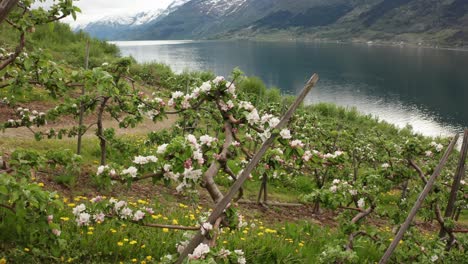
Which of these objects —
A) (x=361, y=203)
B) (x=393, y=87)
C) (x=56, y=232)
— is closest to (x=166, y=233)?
(x=56, y=232)

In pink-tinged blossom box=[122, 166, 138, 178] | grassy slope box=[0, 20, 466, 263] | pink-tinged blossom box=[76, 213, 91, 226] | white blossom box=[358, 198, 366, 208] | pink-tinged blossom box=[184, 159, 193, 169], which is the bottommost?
grassy slope box=[0, 20, 466, 263]

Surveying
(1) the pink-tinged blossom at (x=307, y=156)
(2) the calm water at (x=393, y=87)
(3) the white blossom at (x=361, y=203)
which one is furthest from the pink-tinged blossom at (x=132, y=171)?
(2) the calm water at (x=393, y=87)

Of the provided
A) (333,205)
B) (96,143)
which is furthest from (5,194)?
(96,143)

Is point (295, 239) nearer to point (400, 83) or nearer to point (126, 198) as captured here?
point (126, 198)

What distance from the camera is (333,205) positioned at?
5.79 metres

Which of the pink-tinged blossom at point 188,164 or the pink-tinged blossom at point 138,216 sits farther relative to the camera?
the pink-tinged blossom at point 138,216

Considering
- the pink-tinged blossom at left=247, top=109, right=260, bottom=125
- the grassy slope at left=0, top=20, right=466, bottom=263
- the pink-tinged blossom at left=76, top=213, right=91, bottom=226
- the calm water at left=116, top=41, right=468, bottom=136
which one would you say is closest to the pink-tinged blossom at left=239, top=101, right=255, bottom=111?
the pink-tinged blossom at left=247, top=109, right=260, bottom=125

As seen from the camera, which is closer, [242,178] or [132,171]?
[242,178]

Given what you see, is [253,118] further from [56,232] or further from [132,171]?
[56,232]

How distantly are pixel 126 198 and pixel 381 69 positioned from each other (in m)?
92.6

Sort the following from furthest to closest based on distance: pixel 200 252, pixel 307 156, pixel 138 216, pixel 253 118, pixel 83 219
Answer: pixel 83 219 → pixel 138 216 → pixel 253 118 → pixel 307 156 → pixel 200 252

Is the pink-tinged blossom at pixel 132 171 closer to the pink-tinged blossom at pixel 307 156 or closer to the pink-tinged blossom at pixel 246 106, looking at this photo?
the pink-tinged blossom at pixel 246 106

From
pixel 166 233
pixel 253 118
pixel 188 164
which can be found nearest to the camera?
pixel 188 164

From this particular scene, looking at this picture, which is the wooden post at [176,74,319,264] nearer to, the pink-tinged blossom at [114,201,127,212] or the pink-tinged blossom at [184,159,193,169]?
the pink-tinged blossom at [184,159,193,169]
